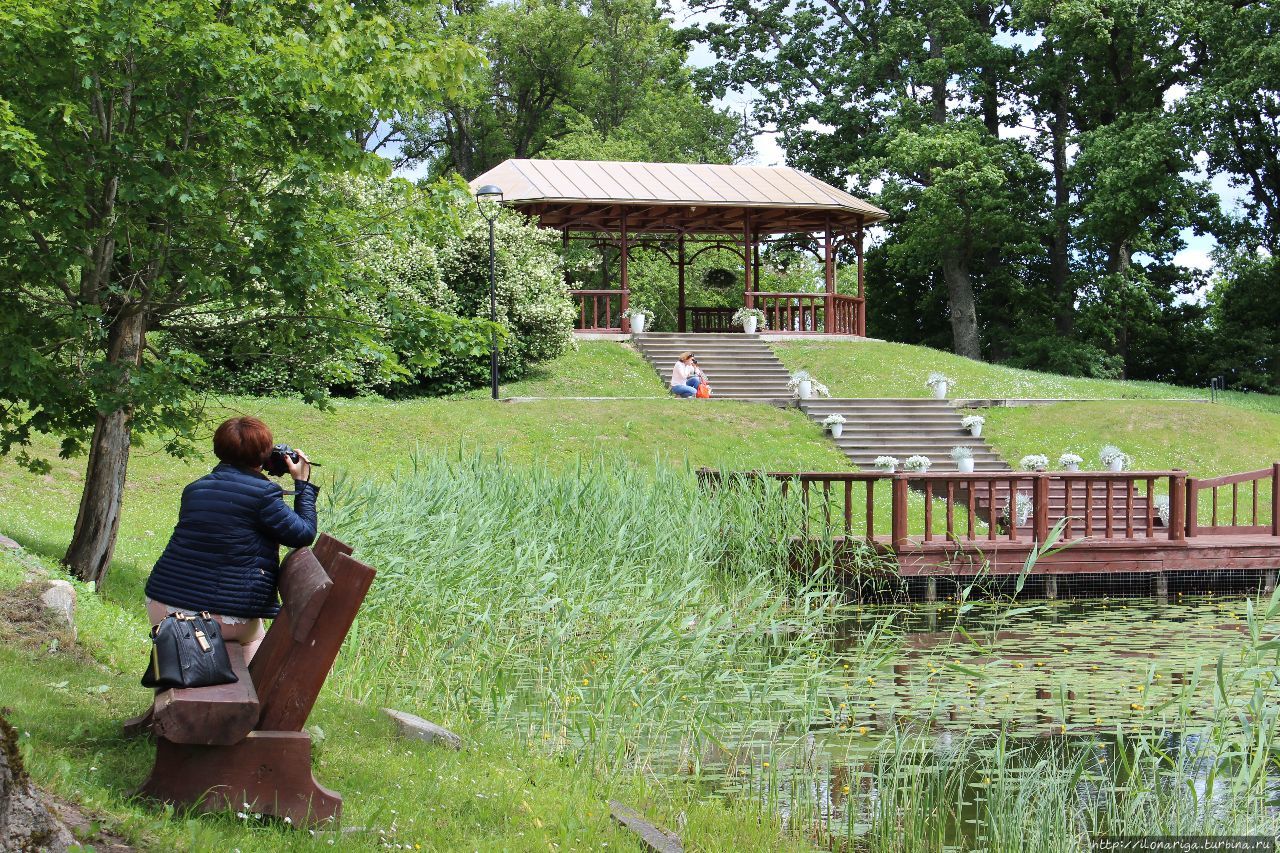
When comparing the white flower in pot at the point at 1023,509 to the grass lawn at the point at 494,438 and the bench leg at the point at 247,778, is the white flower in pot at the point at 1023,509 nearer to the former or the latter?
→ the grass lawn at the point at 494,438

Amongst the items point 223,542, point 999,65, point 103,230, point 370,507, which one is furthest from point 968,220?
point 223,542

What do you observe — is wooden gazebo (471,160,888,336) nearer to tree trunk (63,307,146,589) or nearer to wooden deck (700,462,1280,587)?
Answer: wooden deck (700,462,1280,587)

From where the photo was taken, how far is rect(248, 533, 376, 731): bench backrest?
458 cm

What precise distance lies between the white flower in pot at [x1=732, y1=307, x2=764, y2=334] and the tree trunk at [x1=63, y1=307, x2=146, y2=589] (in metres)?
22.6

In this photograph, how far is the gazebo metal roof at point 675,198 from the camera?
31.4 m

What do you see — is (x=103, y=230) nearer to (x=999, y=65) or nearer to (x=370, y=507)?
(x=370, y=507)

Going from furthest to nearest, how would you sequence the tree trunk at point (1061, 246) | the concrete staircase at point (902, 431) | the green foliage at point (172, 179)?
1. the tree trunk at point (1061, 246)
2. the concrete staircase at point (902, 431)
3. the green foliage at point (172, 179)

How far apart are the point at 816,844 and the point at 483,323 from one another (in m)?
5.30

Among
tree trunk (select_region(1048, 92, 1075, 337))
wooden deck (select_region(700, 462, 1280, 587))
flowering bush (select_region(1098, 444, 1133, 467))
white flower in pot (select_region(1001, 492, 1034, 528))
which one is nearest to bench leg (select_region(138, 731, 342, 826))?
wooden deck (select_region(700, 462, 1280, 587))

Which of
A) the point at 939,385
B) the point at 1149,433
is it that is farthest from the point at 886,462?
the point at 1149,433

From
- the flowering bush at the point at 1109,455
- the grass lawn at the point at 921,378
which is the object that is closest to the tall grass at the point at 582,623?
the flowering bush at the point at 1109,455

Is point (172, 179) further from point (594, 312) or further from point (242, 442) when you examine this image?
point (594, 312)

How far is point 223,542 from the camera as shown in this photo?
5.18m

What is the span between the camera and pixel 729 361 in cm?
2847
